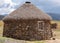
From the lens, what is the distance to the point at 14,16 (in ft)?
62.8

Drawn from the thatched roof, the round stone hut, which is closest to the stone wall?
the round stone hut

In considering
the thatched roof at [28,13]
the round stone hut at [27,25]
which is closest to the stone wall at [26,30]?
the round stone hut at [27,25]

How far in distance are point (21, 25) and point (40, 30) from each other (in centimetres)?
154

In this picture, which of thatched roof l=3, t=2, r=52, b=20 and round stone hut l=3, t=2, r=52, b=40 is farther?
thatched roof l=3, t=2, r=52, b=20

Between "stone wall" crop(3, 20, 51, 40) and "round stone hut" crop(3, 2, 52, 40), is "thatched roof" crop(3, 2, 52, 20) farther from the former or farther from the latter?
"stone wall" crop(3, 20, 51, 40)

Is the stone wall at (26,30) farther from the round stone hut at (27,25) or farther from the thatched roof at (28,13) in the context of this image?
the thatched roof at (28,13)

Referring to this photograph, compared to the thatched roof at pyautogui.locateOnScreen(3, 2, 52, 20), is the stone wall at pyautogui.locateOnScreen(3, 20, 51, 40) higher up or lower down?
lower down

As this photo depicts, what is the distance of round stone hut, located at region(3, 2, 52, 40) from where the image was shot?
18.8 meters

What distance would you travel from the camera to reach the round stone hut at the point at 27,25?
18828 mm

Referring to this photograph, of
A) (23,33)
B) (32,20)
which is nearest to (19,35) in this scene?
(23,33)

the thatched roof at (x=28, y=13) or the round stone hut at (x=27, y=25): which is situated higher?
the thatched roof at (x=28, y=13)

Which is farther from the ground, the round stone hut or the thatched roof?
the thatched roof

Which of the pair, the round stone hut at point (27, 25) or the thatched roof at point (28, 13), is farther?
the thatched roof at point (28, 13)

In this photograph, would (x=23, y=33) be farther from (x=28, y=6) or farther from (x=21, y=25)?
(x=28, y=6)
